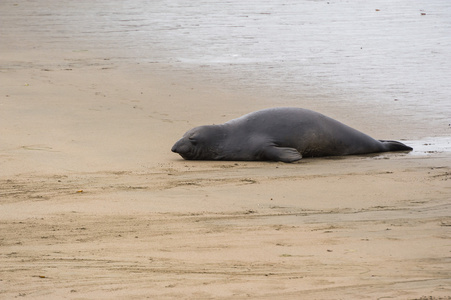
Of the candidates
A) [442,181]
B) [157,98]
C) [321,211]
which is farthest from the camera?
[157,98]

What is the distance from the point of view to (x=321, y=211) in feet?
20.4

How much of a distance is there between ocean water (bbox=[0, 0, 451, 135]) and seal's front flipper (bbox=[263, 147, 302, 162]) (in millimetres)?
2661

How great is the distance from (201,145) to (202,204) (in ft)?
7.21

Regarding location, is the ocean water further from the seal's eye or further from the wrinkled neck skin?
the seal's eye

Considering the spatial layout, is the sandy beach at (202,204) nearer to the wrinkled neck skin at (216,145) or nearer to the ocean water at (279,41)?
the wrinkled neck skin at (216,145)

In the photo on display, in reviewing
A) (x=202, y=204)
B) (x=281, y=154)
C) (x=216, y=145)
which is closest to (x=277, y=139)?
(x=281, y=154)

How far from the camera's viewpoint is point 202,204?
6410mm

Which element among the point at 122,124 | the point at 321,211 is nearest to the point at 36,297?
the point at 321,211

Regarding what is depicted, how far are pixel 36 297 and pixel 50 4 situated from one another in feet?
68.5

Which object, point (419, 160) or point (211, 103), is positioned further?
point (211, 103)

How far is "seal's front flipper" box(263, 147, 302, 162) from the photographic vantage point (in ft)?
26.9

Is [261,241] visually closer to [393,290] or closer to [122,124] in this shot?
[393,290]

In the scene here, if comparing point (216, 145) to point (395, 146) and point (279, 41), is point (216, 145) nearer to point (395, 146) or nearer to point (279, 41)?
point (395, 146)

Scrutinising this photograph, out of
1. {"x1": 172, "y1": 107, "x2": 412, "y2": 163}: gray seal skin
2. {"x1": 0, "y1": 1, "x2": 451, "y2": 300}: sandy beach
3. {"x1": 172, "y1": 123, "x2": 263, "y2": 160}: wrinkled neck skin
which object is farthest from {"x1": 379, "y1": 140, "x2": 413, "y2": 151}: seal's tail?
{"x1": 172, "y1": 123, "x2": 263, "y2": 160}: wrinkled neck skin
